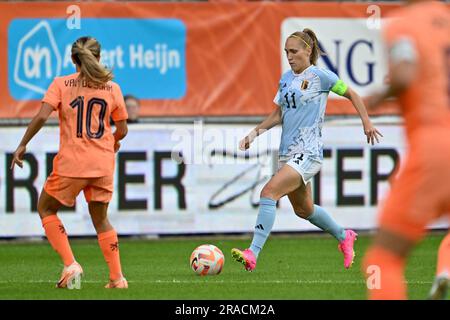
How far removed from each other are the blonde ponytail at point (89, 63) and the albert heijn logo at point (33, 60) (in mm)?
6551

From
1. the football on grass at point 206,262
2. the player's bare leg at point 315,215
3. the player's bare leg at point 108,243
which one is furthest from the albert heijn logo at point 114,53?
the player's bare leg at point 108,243

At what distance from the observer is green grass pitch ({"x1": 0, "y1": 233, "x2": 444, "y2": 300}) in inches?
378

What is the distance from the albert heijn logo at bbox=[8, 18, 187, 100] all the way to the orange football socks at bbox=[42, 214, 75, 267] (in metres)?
6.43

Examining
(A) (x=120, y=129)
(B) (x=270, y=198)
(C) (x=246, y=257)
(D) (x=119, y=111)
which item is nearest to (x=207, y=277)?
(C) (x=246, y=257)

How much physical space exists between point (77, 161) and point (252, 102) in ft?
24.0

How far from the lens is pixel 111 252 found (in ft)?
32.8

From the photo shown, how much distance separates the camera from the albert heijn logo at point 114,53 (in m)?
16.3

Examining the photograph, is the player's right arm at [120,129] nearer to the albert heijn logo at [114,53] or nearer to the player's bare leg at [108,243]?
the player's bare leg at [108,243]

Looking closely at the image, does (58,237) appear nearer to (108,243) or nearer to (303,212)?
(108,243)

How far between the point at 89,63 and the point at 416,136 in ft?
13.0

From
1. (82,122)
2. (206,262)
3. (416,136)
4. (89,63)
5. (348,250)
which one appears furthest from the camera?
(348,250)

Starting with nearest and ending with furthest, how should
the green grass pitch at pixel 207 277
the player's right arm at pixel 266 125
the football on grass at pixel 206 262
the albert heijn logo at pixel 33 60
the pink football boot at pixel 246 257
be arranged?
the green grass pitch at pixel 207 277, the pink football boot at pixel 246 257, the football on grass at pixel 206 262, the player's right arm at pixel 266 125, the albert heijn logo at pixel 33 60

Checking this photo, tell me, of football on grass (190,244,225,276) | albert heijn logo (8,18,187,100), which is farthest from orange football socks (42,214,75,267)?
albert heijn logo (8,18,187,100)
